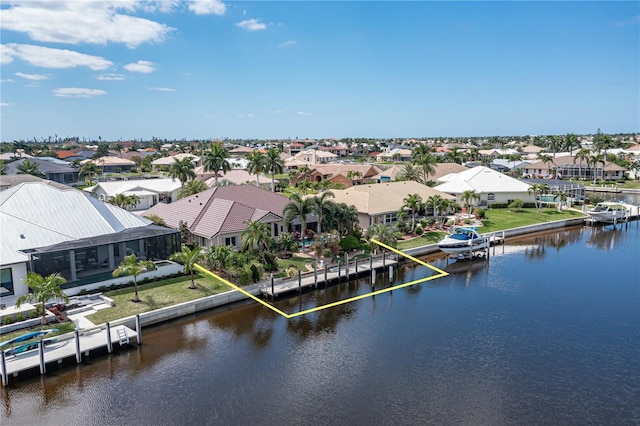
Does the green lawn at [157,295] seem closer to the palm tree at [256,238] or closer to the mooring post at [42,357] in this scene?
the palm tree at [256,238]

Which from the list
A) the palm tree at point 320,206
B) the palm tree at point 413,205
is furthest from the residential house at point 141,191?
the palm tree at point 413,205

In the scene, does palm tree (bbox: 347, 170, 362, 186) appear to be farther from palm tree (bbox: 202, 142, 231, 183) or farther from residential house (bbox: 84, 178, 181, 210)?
residential house (bbox: 84, 178, 181, 210)

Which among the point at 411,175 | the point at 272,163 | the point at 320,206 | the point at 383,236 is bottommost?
the point at 383,236

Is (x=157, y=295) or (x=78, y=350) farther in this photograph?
(x=157, y=295)

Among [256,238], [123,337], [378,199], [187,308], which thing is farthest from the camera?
[378,199]

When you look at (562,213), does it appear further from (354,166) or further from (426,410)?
(426,410)

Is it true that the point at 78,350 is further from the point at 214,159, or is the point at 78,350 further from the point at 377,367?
the point at 214,159

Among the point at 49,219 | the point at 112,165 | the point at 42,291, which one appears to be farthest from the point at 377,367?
the point at 112,165

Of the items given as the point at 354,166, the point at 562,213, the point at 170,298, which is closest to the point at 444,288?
→ the point at 170,298
